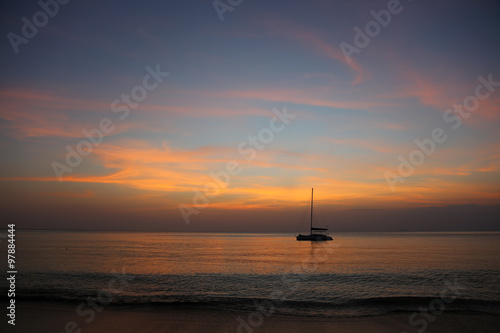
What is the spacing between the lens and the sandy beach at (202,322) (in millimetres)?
13930

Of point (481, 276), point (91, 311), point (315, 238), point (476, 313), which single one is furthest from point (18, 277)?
point (315, 238)

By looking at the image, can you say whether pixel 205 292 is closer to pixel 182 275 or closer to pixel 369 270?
pixel 182 275

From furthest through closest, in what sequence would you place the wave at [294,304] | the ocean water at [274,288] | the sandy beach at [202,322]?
the ocean water at [274,288], the wave at [294,304], the sandy beach at [202,322]

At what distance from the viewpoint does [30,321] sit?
14.6 m

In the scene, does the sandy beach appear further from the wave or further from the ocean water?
the ocean water

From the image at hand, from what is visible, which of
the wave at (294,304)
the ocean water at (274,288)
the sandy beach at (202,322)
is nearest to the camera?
the sandy beach at (202,322)

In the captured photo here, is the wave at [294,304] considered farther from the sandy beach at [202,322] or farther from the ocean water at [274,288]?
the sandy beach at [202,322]

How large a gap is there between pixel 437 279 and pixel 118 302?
29.1 meters

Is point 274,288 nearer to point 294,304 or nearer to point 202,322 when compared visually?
point 294,304

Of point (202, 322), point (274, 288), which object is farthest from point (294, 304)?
point (202, 322)

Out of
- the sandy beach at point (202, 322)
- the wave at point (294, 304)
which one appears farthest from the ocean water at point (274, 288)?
the sandy beach at point (202, 322)

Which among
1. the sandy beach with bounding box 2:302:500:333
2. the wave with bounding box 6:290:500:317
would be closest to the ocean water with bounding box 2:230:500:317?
the wave with bounding box 6:290:500:317

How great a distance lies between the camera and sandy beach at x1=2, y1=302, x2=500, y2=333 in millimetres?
13930

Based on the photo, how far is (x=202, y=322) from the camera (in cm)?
1501
